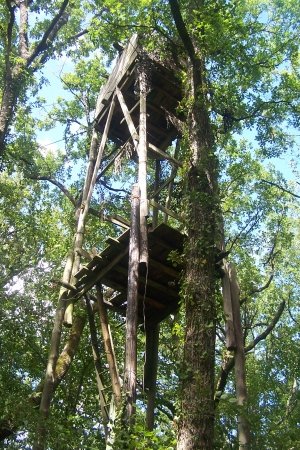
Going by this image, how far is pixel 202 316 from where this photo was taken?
595 cm

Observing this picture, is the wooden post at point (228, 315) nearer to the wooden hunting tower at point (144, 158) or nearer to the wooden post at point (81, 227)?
the wooden hunting tower at point (144, 158)

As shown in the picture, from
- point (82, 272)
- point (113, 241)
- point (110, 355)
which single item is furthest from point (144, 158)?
point (110, 355)

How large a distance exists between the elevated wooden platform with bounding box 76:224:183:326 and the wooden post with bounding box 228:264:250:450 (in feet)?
3.24

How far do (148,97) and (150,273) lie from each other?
13.5 ft

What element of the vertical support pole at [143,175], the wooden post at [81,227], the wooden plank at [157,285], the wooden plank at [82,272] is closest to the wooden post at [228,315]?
the vertical support pole at [143,175]

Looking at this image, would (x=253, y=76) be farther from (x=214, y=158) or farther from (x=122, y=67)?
(x=214, y=158)

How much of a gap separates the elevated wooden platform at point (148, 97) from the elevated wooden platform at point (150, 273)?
7.74 feet

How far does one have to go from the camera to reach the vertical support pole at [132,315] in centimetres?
572

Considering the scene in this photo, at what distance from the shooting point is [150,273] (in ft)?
27.9

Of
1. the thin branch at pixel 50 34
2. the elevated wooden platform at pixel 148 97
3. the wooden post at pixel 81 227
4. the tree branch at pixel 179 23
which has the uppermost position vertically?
the thin branch at pixel 50 34

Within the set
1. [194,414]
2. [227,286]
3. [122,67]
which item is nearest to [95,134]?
[122,67]

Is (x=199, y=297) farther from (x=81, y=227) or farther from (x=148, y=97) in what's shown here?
(x=148, y=97)

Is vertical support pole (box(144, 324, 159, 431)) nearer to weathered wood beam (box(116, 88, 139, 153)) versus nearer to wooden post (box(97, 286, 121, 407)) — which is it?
wooden post (box(97, 286, 121, 407))

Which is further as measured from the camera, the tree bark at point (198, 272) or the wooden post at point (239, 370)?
the wooden post at point (239, 370)
